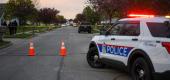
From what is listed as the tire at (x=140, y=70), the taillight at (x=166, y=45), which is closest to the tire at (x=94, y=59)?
the tire at (x=140, y=70)

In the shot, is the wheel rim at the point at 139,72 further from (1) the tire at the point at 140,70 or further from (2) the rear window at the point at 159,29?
(2) the rear window at the point at 159,29

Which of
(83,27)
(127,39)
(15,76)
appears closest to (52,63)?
(15,76)

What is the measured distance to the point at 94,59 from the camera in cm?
1378

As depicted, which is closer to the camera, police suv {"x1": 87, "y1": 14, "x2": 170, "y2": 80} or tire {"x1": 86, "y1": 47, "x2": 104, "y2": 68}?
police suv {"x1": 87, "y1": 14, "x2": 170, "y2": 80}

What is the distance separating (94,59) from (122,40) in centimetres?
267

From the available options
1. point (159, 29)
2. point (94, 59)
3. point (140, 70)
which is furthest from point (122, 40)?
point (94, 59)

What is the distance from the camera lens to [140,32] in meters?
10.4

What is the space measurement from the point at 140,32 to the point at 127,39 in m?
0.68

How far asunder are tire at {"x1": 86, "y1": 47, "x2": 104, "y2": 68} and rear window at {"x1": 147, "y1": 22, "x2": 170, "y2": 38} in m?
3.66

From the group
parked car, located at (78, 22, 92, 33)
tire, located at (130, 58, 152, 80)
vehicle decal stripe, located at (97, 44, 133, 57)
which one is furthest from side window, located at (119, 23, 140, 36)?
parked car, located at (78, 22, 92, 33)

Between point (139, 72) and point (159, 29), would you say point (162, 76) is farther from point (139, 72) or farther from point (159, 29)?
point (159, 29)

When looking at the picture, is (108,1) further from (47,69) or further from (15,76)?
(15,76)

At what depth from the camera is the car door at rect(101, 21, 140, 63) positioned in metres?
10.7

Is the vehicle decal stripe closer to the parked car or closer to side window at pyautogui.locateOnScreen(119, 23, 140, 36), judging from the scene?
side window at pyautogui.locateOnScreen(119, 23, 140, 36)
